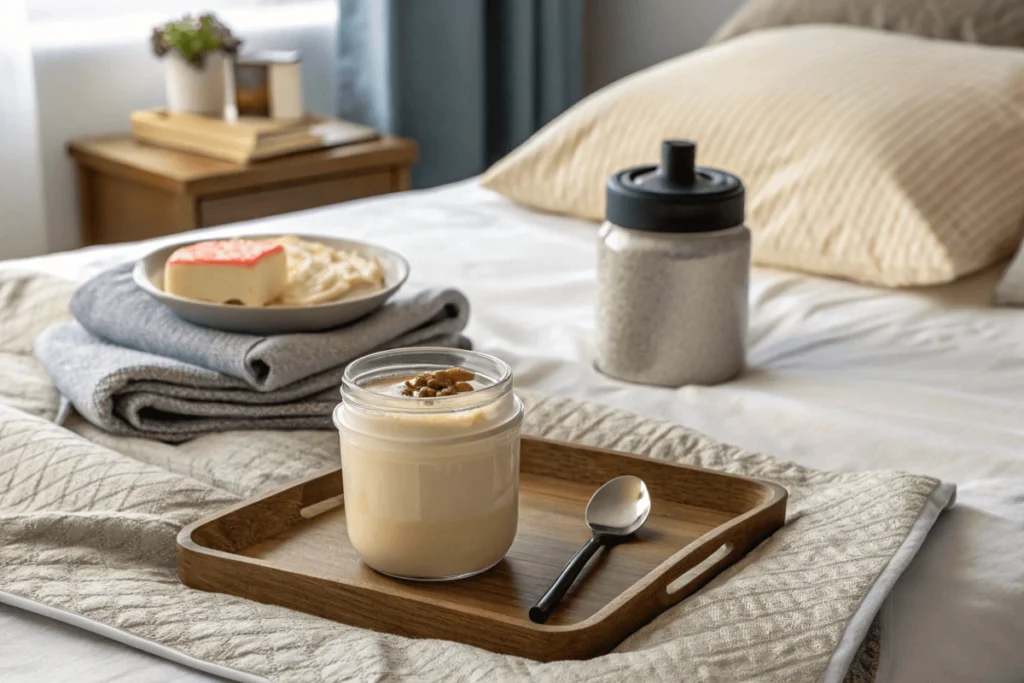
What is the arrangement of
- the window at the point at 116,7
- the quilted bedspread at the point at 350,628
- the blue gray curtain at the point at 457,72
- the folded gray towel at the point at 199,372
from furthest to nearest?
the blue gray curtain at the point at 457,72 < the window at the point at 116,7 < the folded gray towel at the point at 199,372 < the quilted bedspread at the point at 350,628

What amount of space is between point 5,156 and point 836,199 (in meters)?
1.51

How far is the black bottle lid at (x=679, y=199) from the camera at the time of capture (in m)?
1.06

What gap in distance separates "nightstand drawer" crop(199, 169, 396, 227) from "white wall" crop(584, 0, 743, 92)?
747 mm

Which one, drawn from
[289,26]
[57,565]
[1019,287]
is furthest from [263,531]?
[289,26]

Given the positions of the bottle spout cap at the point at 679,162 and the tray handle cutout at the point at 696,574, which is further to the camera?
the bottle spout cap at the point at 679,162

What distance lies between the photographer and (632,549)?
785 mm

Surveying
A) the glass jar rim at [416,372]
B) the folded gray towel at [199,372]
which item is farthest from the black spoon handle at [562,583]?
the folded gray towel at [199,372]

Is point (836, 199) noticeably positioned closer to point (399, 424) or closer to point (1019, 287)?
point (1019, 287)

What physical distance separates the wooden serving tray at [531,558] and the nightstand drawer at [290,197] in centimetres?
148

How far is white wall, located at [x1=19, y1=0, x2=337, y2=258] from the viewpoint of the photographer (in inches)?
95.8

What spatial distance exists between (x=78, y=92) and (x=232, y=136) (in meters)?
0.42

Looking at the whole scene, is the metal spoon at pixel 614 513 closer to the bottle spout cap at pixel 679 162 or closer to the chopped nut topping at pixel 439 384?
the chopped nut topping at pixel 439 384

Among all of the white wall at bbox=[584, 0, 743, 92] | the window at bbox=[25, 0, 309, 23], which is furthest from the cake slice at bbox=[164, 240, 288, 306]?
the white wall at bbox=[584, 0, 743, 92]

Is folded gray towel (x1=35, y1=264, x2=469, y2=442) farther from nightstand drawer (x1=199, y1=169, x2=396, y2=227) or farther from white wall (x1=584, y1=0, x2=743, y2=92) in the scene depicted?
white wall (x1=584, y1=0, x2=743, y2=92)
